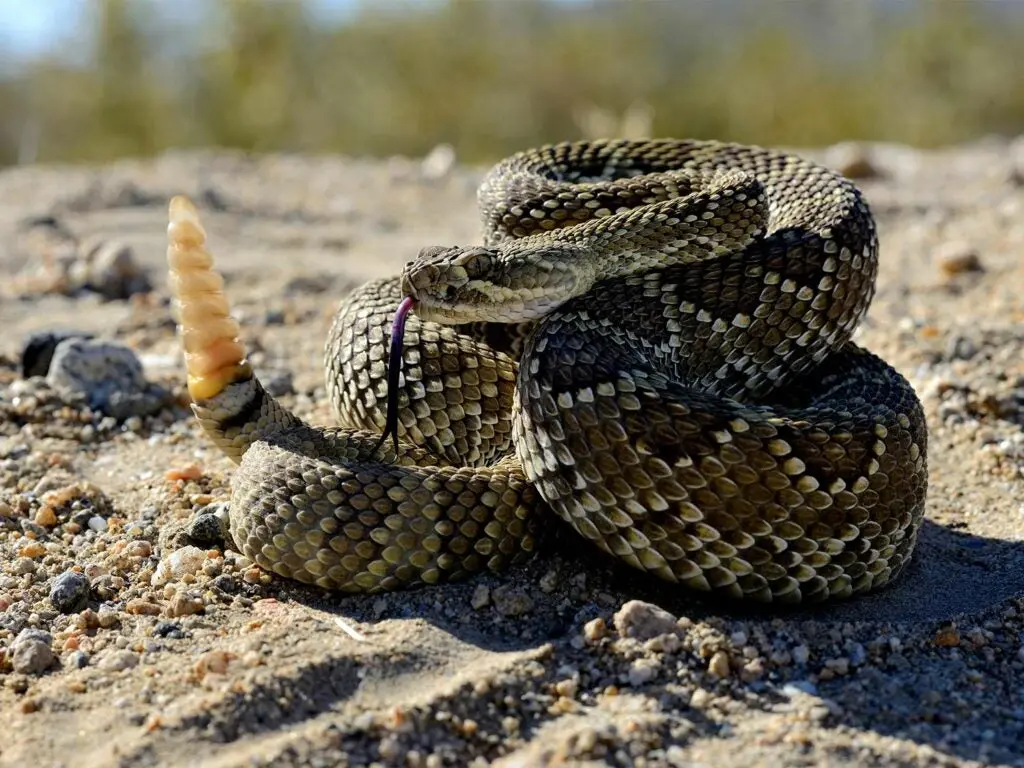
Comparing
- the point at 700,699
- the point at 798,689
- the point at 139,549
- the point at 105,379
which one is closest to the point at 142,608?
the point at 139,549

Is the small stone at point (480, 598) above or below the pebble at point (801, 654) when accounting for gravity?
above

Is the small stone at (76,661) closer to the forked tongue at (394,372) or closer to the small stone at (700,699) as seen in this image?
the forked tongue at (394,372)

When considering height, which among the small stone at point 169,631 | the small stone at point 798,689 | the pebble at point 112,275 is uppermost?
the pebble at point 112,275

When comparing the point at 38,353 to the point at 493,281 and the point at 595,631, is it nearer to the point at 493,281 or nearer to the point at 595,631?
the point at 493,281

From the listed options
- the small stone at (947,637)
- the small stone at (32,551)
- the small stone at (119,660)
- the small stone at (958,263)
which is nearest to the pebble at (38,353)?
the small stone at (32,551)

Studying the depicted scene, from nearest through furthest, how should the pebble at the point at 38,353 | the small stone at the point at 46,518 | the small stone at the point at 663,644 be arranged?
the small stone at the point at 663,644, the small stone at the point at 46,518, the pebble at the point at 38,353

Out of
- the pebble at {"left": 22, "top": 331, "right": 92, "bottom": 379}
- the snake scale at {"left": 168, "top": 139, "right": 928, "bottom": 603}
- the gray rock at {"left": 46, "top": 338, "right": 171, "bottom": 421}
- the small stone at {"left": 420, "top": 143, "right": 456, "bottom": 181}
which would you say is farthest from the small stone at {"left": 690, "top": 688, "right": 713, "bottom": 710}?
the small stone at {"left": 420, "top": 143, "right": 456, "bottom": 181}

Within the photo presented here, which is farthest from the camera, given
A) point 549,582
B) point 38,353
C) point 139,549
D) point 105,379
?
point 38,353
